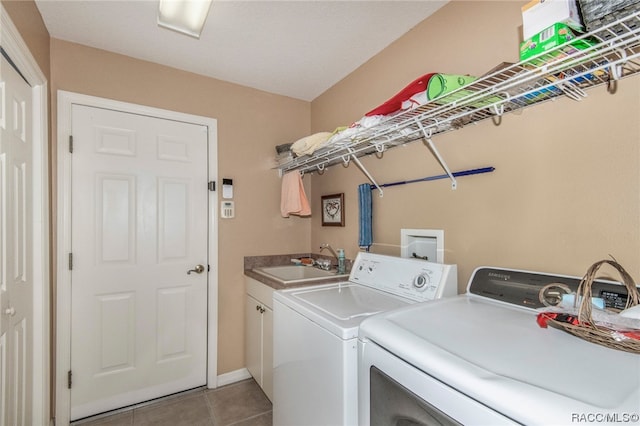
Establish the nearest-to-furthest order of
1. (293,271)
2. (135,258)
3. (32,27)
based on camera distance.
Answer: (32,27), (135,258), (293,271)

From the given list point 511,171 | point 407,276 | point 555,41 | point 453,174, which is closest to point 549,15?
point 555,41

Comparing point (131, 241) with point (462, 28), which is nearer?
point (462, 28)

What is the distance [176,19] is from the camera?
1681 millimetres

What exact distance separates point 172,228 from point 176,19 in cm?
135

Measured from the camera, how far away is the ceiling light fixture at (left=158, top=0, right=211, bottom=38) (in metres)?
1.56

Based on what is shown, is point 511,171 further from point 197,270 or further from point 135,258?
point 135,258

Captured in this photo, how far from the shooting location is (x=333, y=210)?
247 cm

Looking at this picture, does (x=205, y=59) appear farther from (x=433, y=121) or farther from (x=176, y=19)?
(x=433, y=121)

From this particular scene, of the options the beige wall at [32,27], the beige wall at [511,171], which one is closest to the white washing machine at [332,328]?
the beige wall at [511,171]

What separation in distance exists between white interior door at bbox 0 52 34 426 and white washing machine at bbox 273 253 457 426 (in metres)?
1.15

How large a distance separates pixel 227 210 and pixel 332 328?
158 centimetres

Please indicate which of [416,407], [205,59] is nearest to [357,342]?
[416,407]

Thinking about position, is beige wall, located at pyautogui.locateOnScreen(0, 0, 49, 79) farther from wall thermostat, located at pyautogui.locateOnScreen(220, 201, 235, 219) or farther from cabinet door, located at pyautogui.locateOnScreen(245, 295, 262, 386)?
cabinet door, located at pyautogui.locateOnScreen(245, 295, 262, 386)

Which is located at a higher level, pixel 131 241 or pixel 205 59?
pixel 205 59
